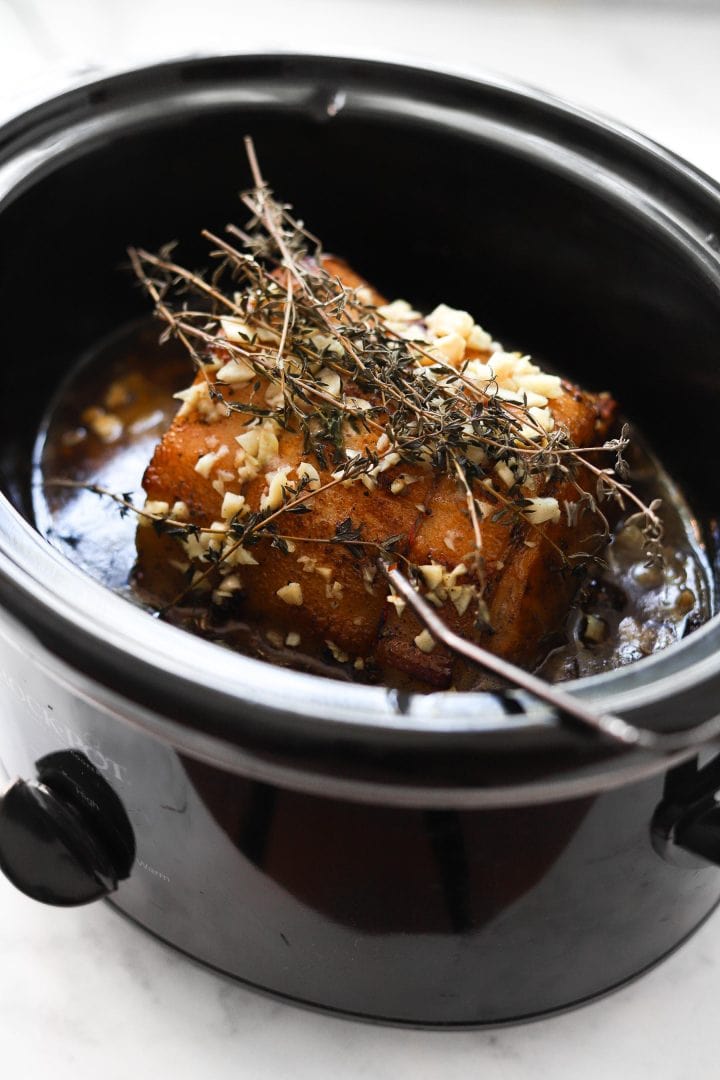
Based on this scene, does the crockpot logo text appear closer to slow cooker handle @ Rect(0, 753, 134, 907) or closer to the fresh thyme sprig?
slow cooker handle @ Rect(0, 753, 134, 907)

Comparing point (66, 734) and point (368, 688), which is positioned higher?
point (368, 688)

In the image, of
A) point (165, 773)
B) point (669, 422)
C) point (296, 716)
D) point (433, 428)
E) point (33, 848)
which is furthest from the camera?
point (669, 422)

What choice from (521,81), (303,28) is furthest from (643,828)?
(303,28)

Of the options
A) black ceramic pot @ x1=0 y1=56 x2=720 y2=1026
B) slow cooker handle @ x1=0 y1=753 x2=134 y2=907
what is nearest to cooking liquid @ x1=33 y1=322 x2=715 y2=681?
black ceramic pot @ x1=0 y1=56 x2=720 y2=1026

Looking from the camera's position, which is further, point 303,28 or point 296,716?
point 303,28

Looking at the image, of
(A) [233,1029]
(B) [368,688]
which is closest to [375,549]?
A: (B) [368,688]

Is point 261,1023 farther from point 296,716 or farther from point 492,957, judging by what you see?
point 296,716

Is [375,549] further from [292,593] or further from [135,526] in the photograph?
[135,526]
